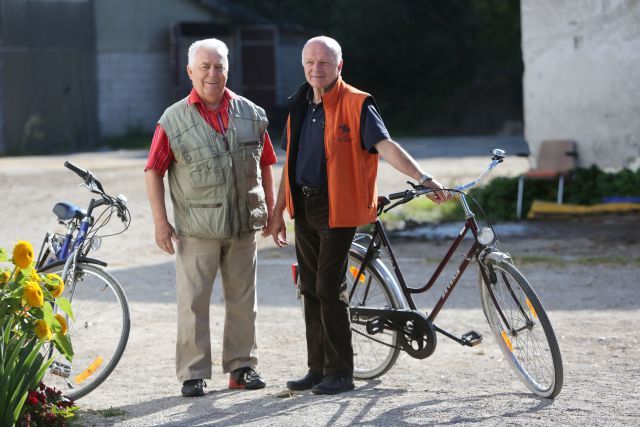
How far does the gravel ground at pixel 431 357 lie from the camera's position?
5430 millimetres

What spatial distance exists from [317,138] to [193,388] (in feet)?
4.62

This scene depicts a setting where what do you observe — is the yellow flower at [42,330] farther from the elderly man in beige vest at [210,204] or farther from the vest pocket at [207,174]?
the vest pocket at [207,174]

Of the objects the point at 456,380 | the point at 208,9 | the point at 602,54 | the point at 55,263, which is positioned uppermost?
the point at 208,9

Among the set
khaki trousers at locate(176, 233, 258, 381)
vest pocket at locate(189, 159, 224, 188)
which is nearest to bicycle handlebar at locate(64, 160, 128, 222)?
khaki trousers at locate(176, 233, 258, 381)

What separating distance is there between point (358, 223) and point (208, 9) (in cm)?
2540

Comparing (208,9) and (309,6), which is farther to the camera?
(309,6)

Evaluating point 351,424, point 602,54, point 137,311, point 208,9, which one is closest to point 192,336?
point 351,424

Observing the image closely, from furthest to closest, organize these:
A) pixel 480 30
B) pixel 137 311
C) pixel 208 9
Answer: pixel 480 30, pixel 208 9, pixel 137 311

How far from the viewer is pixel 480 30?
1377 inches

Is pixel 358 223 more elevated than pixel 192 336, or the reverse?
pixel 358 223

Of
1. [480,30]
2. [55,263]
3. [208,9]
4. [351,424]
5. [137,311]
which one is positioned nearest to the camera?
[351,424]

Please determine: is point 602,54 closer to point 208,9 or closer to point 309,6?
point 208,9

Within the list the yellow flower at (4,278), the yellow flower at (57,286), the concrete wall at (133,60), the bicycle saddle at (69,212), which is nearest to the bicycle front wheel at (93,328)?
the bicycle saddle at (69,212)

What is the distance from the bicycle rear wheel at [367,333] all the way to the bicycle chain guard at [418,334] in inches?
3.6
